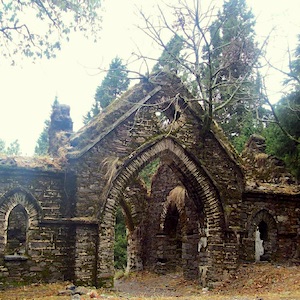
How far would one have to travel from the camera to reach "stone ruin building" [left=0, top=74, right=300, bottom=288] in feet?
47.3

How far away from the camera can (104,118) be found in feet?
50.8

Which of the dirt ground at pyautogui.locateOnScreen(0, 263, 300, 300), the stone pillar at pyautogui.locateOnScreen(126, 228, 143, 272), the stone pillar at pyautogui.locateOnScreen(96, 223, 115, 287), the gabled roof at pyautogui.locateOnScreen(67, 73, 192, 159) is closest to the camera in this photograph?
the dirt ground at pyautogui.locateOnScreen(0, 263, 300, 300)

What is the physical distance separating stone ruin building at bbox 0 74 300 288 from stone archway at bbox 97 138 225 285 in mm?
33

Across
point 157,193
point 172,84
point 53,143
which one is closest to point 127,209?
point 157,193

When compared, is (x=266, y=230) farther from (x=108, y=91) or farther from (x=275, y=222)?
(x=108, y=91)

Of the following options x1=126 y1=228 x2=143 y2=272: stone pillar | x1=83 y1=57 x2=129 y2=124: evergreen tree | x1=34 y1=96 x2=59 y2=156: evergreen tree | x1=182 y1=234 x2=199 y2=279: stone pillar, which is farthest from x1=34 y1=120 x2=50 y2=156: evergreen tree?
x1=182 y1=234 x2=199 y2=279: stone pillar

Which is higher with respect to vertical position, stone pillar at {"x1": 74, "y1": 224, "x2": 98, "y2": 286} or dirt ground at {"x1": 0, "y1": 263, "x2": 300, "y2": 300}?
stone pillar at {"x1": 74, "y1": 224, "x2": 98, "y2": 286}

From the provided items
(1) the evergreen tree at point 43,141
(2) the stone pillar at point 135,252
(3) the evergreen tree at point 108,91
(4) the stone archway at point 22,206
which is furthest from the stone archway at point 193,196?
(1) the evergreen tree at point 43,141

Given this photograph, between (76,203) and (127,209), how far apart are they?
825cm

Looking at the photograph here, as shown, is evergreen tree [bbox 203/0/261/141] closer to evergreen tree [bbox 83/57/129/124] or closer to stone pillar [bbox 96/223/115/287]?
stone pillar [bbox 96/223/115/287]

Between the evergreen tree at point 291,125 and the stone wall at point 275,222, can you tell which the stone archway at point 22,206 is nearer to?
the stone wall at point 275,222

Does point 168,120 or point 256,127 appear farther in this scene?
point 256,127

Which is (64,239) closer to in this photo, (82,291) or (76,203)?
(76,203)

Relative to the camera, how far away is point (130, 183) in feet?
54.6
